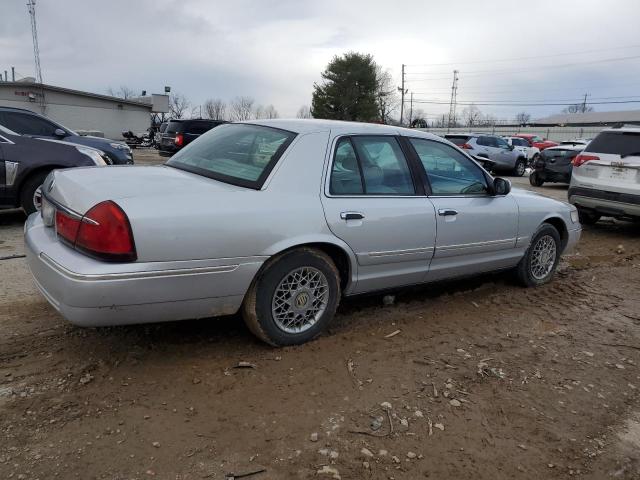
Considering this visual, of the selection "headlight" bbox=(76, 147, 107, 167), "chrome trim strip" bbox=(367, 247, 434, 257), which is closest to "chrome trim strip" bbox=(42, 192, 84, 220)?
"chrome trim strip" bbox=(367, 247, 434, 257)

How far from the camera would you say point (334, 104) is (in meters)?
54.2

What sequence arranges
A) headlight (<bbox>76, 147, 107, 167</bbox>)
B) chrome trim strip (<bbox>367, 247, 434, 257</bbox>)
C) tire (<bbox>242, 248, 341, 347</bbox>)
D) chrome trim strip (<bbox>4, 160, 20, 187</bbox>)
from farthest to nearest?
headlight (<bbox>76, 147, 107, 167</bbox>)
chrome trim strip (<bbox>4, 160, 20, 187</bbox>)
chrome trim strip (<bbox>367, 247, 434, 257</bbox>)
tire (<bbox>242, 248, 341, 347</bbox>)

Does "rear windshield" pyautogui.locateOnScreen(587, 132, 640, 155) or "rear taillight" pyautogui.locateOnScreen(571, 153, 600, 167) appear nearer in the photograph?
"rear windshield" pyautogui.locateOnScreen(587, 132, 640, 155)

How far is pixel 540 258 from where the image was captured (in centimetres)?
532

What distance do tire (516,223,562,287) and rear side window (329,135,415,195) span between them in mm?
1812

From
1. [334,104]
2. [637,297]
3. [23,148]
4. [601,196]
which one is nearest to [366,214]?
[637,297]

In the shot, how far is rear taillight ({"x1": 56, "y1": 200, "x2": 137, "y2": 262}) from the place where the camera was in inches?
110

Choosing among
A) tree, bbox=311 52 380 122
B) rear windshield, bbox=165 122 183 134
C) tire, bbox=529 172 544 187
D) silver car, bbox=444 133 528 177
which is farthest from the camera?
tree, bbox=311 52 380 122

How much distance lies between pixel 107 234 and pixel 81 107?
119ft

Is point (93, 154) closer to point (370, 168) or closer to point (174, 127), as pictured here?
point (370, 168)

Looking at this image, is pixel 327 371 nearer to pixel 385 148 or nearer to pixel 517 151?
pixel 385 148

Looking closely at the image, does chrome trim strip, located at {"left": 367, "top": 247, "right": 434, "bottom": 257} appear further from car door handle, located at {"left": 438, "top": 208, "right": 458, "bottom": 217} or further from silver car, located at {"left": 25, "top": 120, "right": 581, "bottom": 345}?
car door handle, located at {"left": 438, "top": 208, "right": 458, "bottom": 217}

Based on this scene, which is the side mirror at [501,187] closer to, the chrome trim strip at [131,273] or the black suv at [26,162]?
the chrome trim strip at [131,273]

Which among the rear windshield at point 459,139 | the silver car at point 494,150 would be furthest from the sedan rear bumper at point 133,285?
the rear windshield at point 459,139
